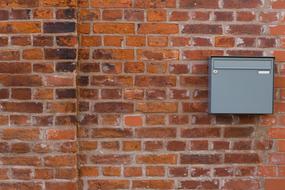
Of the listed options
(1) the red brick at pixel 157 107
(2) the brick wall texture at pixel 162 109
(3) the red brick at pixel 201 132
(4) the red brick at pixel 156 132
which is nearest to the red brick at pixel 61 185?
(2) the brick wall texture at pixel 162 109

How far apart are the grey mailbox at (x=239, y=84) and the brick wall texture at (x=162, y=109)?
13cm

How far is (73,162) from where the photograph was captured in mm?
2844

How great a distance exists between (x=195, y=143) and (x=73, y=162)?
2.57 feet

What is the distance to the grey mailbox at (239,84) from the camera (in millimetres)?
2834

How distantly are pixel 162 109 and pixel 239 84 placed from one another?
0.51m

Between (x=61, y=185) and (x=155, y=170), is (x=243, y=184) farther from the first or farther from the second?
(x=61, y=185)

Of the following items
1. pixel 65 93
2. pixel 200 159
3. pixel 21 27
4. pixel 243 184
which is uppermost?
pixel 21 27

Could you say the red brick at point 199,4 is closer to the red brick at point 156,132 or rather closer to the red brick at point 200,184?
the red brick at point 156,132

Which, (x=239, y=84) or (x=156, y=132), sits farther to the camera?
(x=156, y=132)

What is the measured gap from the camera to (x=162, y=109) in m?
2.95

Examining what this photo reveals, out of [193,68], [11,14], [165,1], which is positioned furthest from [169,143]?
[11,14]

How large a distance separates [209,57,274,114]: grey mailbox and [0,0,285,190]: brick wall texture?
0.42 feet

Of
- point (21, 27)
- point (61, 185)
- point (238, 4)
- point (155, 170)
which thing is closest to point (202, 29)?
point (238, 4)

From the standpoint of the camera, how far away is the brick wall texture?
291cm
